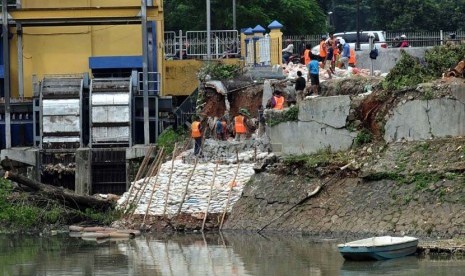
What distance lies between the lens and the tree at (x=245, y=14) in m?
70.9

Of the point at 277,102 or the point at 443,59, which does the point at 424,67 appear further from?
the point at 277,102

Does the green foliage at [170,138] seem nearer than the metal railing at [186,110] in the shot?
Yes

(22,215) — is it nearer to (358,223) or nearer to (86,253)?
(86,253)

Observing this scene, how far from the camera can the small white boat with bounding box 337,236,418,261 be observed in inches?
1369

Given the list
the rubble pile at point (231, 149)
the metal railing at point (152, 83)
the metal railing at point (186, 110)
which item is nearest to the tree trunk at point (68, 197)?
the rubble pile at point (231, 149)

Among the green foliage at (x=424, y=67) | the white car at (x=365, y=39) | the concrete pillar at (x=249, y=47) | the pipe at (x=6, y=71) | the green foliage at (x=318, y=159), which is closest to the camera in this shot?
the green foliage at (x=318, y=159)

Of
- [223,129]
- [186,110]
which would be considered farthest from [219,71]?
[223,129]

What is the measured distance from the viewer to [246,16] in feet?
232

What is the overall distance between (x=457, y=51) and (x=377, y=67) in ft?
29.7

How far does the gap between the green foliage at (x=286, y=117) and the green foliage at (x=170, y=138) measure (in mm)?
4115

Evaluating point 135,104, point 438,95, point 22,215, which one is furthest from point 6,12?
point 438,95

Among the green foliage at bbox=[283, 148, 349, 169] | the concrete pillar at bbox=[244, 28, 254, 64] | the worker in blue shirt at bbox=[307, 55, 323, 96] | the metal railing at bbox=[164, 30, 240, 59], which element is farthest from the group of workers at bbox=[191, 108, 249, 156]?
the metal railing at bbox=[164, 30, 240, 59]

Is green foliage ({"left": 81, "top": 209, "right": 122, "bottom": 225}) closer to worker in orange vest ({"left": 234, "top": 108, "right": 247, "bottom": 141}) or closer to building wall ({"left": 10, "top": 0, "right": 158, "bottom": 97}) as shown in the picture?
worker in orange vest ({"left": 234, "top": 108, "right": 247, "bottom": 141})

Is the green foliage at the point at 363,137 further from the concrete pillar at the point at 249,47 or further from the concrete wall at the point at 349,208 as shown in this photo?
the concrete pillar at the point at 249,47
